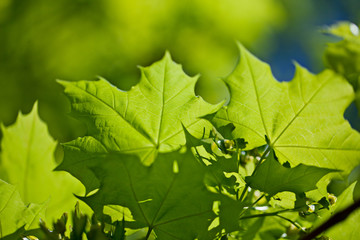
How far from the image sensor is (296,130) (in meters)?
0.53

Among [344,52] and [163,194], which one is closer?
[163,194]

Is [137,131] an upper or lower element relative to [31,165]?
upper

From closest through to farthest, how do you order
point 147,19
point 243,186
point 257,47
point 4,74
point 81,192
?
1. point 243,186
2. point 81,192
3. point 4,74
4. point 147,19
5. point 257,47

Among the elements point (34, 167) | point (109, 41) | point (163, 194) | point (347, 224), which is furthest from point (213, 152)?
point (109, 41)

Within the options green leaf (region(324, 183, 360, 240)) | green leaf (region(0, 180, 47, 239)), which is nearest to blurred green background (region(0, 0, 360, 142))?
green leaf (region(0, 180, 47, 239))

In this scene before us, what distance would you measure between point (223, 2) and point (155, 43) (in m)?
0.82

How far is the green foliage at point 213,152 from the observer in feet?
1.50

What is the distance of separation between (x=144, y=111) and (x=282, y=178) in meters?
0.21

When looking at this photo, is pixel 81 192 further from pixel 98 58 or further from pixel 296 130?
pixel 98 58

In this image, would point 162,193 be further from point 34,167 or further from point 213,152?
point 34,167

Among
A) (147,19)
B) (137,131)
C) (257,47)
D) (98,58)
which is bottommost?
(257,47)

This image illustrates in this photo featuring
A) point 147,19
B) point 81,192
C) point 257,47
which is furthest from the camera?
point 257,47

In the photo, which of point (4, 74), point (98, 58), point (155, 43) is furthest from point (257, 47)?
point (4, 74)

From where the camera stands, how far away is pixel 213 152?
1.63 feet
